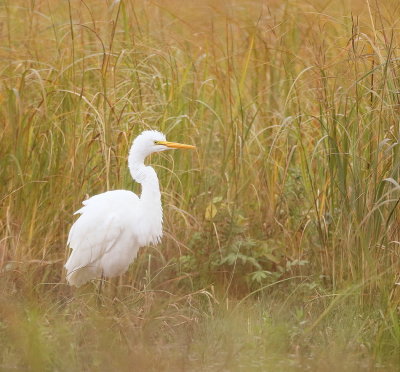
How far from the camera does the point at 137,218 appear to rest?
173 inches

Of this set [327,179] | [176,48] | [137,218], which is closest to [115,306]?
[137,218]

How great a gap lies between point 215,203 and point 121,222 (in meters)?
0.68

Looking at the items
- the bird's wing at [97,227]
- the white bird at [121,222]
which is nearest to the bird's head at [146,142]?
the white bird at [121,222]

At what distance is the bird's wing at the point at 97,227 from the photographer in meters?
4.29

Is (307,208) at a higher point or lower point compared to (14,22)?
lower

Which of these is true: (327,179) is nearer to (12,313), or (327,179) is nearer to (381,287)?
(381,287)

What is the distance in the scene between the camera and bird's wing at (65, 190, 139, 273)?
169 inches

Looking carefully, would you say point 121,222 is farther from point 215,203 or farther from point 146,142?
point 215,203

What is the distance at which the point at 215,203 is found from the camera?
489 cm

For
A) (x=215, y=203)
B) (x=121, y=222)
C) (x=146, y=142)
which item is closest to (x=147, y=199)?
(x=121, y=222)

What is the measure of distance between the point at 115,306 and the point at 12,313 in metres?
0.87

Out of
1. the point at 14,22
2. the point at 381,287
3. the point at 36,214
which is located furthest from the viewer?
the point at 14,22

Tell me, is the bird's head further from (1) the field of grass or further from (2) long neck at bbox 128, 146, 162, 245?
(1) the field of grass

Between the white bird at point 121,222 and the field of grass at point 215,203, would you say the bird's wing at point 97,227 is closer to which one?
the white bird at point 121,222
